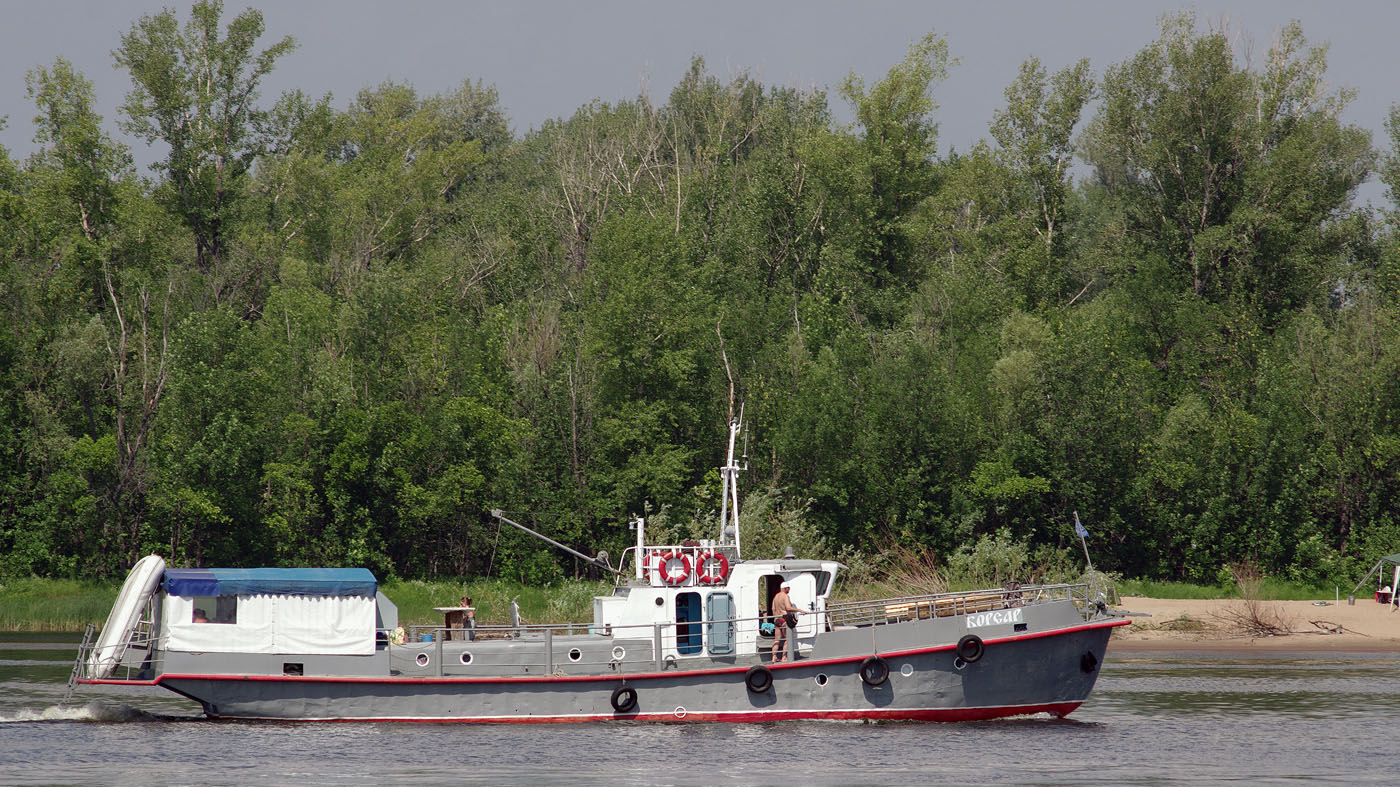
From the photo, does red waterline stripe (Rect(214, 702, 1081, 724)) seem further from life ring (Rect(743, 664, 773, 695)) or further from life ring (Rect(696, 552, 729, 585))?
life ring (Rect(696, 552, 729, 585))

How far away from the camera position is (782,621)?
95.1 ft

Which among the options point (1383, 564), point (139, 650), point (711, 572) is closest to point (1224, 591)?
point (1383, 564)

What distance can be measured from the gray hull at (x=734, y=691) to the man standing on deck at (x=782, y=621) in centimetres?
45

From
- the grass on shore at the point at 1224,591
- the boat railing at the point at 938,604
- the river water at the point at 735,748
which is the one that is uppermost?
the grass on shore at the point at 1224,591

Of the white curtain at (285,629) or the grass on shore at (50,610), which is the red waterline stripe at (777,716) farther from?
the grass on shore at (50,610)

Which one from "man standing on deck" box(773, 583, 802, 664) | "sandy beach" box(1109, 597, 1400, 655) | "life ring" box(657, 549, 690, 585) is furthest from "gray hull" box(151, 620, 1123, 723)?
"sandy beach" box(1109, 597, 1400, 655)

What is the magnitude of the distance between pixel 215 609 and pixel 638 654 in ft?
27.5

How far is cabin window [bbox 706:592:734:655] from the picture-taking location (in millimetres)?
29219

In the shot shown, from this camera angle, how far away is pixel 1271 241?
2542 inches

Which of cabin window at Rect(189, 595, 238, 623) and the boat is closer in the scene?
the boat

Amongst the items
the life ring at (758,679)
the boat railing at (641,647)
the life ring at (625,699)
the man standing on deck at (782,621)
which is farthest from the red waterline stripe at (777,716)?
the man standing on deck at (782,621)

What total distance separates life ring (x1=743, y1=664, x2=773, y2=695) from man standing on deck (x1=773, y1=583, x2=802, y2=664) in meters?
0.40

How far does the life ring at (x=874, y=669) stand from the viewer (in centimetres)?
2827

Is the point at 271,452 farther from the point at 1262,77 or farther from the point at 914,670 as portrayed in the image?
the point at 1262,77
